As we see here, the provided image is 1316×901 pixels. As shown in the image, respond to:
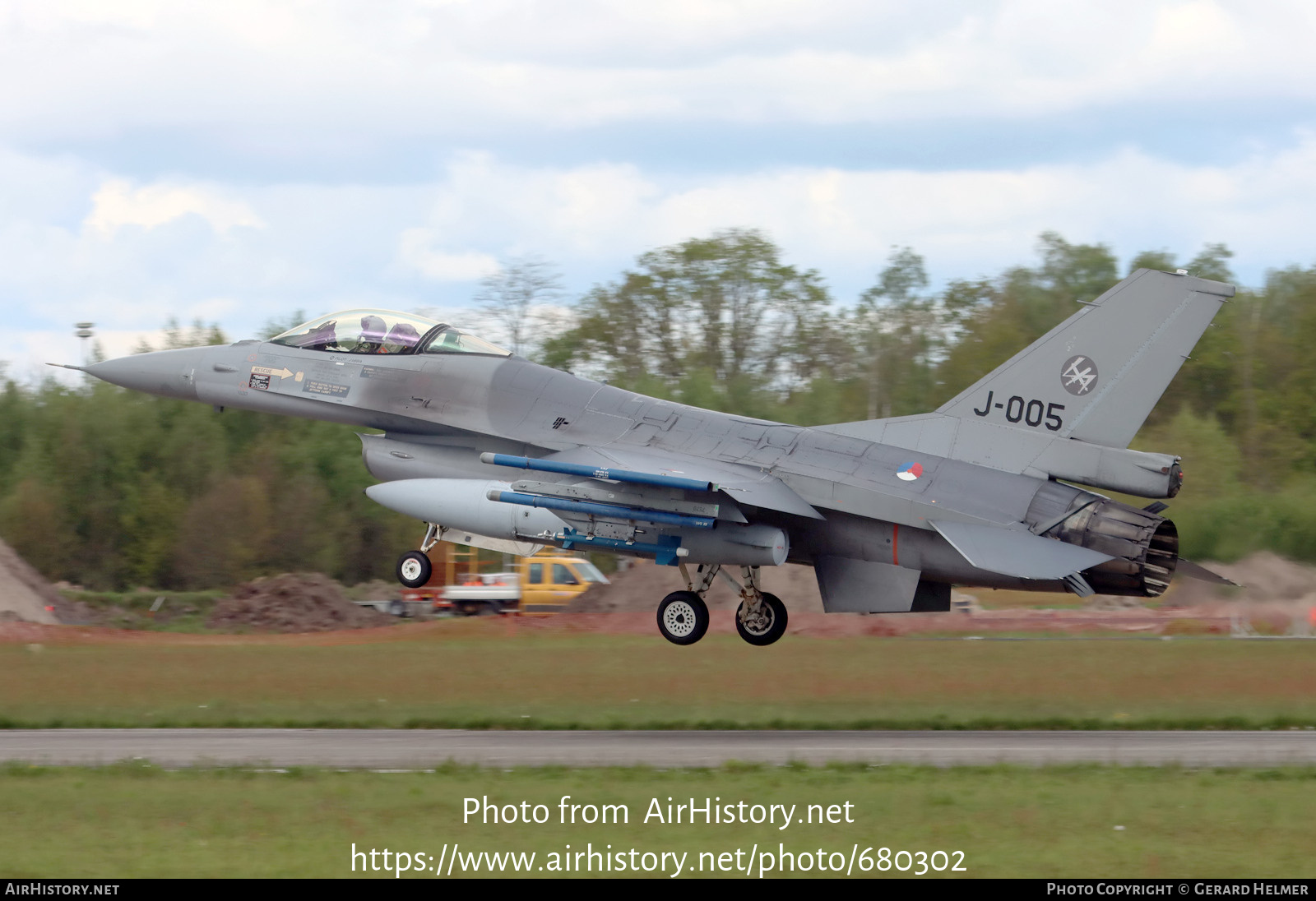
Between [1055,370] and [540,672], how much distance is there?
455 inches

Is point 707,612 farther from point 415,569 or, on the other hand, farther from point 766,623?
point 415,569

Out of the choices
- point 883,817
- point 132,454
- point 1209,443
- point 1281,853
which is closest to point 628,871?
point 883,817

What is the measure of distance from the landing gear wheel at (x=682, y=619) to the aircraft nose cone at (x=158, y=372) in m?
7.99

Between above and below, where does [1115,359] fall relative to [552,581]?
above

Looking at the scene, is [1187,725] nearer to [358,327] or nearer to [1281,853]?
[1281,853]

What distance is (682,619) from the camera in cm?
1989

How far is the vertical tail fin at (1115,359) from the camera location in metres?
18.2

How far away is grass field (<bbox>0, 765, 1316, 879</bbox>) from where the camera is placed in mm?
11359

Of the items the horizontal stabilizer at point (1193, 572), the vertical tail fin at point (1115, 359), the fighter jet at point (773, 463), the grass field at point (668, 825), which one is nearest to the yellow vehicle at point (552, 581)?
the fighter jet at point (773, 463)

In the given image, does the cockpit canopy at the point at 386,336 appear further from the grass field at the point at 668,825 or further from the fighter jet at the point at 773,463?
the grass field at the point at 668,825

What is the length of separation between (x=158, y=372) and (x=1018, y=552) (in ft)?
42.5

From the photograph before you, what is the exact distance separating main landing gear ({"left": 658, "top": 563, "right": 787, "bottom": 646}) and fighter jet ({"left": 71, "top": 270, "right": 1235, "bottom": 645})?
0.03m

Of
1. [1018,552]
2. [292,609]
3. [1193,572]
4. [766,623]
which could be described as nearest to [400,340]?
[766,623]

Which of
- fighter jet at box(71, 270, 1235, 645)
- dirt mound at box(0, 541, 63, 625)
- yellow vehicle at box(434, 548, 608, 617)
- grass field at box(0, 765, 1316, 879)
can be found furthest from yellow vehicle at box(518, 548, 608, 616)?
grass field at box(0, 765, 1316, 879)
